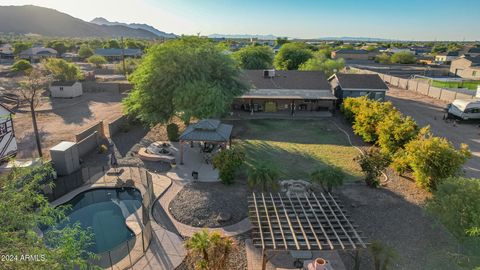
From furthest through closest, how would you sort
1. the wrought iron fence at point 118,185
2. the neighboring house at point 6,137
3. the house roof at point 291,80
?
the house roof at point 291,80, the neighboring house at point 6,137, the wrought iron fence at point 118,185

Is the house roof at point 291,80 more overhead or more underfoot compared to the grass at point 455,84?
more overhead

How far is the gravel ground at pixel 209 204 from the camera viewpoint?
17312 millimetres

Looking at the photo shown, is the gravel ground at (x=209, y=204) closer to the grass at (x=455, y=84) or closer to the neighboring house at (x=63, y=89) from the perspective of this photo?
the neighboring house at (x=63, y=89)

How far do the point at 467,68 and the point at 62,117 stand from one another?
86.4 meters

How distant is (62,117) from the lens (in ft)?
128

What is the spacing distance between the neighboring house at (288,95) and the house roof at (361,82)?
7.86 ft

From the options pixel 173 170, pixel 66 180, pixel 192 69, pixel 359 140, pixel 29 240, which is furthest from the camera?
pixel 359 140

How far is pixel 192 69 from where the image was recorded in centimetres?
2942

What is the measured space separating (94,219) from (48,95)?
4151 cm

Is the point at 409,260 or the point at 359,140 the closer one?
the point at 409,260

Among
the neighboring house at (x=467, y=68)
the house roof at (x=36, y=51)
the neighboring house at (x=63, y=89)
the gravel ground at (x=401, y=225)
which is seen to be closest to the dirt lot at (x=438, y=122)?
the gravel ground at (x=401, y=225)

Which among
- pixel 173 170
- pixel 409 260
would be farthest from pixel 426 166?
pixel 173 170

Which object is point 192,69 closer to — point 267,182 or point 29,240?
point 267,182

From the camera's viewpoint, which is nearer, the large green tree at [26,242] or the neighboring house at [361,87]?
the large green tree at [26,242]
